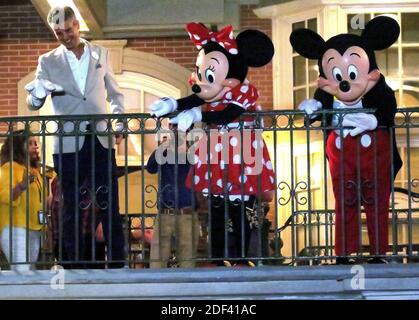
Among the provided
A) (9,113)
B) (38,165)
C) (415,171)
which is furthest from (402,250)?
(9,113)

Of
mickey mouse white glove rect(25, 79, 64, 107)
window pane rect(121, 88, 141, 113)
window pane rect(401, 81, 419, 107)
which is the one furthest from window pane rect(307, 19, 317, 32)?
mickey mouse white glove rect(25, 79, 64, 107)

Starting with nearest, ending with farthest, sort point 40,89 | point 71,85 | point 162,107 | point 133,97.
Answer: point 162,107 → point 40,89 → point 71,85 → point 133,97

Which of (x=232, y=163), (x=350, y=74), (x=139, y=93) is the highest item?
(x=139, y=93)

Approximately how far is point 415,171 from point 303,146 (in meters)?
1.24

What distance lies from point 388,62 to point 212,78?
4291 millimetres

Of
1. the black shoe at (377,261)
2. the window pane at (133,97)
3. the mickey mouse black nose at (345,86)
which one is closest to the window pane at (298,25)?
the window pane at (133,97)

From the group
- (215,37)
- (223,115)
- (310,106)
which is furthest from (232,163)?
(215,37)

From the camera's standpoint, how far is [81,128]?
9.05m

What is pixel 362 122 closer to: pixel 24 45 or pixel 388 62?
pixel 388 62

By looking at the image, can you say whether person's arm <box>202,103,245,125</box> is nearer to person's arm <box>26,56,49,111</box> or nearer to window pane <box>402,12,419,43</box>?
person's arm <box>26,56,49,111</box>

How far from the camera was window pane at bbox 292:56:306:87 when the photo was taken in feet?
42.3

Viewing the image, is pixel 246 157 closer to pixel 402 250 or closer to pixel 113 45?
pixel 402 250

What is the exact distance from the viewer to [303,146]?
1286 centimetres

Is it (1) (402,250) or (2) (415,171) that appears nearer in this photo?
(1) (402,250)
